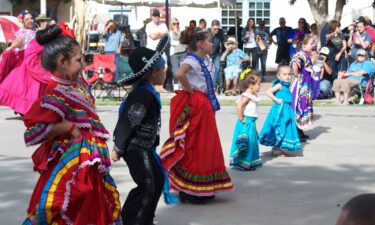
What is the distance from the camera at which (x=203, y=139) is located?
723 centimetres

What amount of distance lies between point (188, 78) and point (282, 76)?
3.03m

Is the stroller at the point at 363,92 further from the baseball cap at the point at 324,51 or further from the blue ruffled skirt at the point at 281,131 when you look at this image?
the blue ruffled skirt at the point at 281,131

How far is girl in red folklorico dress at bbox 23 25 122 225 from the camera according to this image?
465 cm

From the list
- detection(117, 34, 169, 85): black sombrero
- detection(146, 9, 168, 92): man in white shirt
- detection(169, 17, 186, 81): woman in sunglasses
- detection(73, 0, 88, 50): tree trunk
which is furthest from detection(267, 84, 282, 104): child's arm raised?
detection(73, 0, 88, 50): tree trunk

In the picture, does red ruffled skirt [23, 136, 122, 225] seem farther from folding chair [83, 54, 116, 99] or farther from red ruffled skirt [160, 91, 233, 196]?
folding chair [83, 54, 116, 99]

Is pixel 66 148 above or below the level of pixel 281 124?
above

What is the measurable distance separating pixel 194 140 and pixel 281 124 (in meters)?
2.87

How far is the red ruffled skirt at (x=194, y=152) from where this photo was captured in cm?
715

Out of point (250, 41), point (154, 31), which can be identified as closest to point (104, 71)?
point (154, 31)

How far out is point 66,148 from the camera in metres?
4.72

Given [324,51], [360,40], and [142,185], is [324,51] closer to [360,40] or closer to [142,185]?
[360,40]

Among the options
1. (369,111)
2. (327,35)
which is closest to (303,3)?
(327,35)

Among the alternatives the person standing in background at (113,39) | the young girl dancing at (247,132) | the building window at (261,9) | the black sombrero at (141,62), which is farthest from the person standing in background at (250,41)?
the black sombrero at (141,62)

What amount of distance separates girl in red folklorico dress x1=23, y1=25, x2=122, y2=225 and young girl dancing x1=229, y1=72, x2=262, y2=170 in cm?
392
